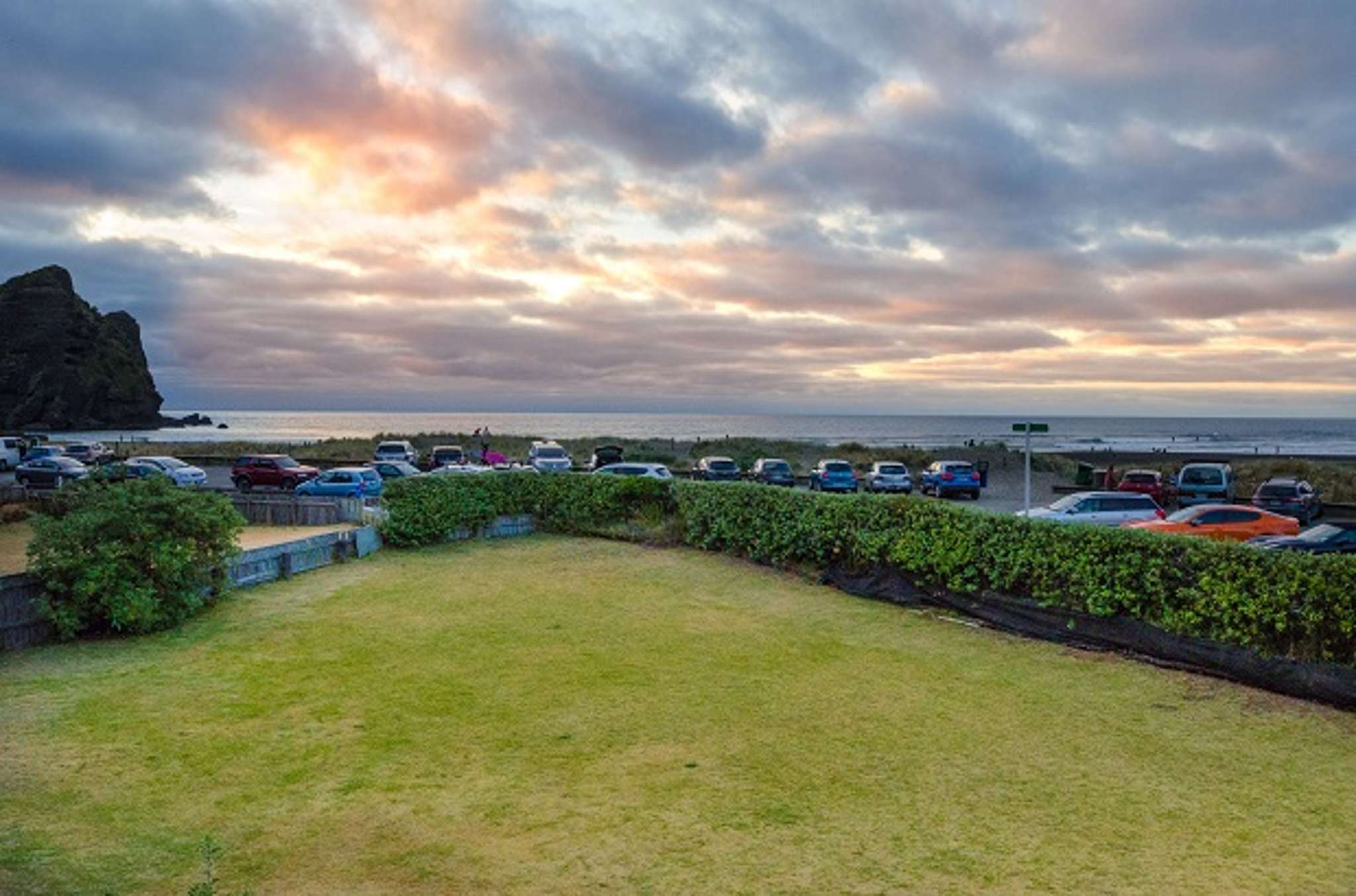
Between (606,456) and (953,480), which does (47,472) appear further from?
(953,480)

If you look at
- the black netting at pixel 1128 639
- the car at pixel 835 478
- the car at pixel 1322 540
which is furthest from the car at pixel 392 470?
the car at pixel 1322 540

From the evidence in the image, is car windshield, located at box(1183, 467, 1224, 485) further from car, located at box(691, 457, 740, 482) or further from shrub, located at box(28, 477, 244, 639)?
shrub, located at box(28, 477, 244, 639)

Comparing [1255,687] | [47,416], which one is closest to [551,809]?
[1255,687]

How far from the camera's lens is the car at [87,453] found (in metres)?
50.8

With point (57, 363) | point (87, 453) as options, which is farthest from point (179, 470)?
point (57, 363)

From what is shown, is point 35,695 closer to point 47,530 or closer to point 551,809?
point 47,530

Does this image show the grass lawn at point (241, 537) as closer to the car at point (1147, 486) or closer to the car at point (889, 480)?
the car at point (889, 480)

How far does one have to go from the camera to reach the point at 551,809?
24.1ft

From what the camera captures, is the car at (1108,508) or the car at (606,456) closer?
the car at (1108,508)

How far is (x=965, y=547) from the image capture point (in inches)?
589

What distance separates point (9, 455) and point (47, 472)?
1250 cm

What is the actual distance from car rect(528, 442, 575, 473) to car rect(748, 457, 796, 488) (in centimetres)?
863

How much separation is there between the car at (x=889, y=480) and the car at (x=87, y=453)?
1569 inches

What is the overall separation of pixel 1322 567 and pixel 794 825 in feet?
24.9
